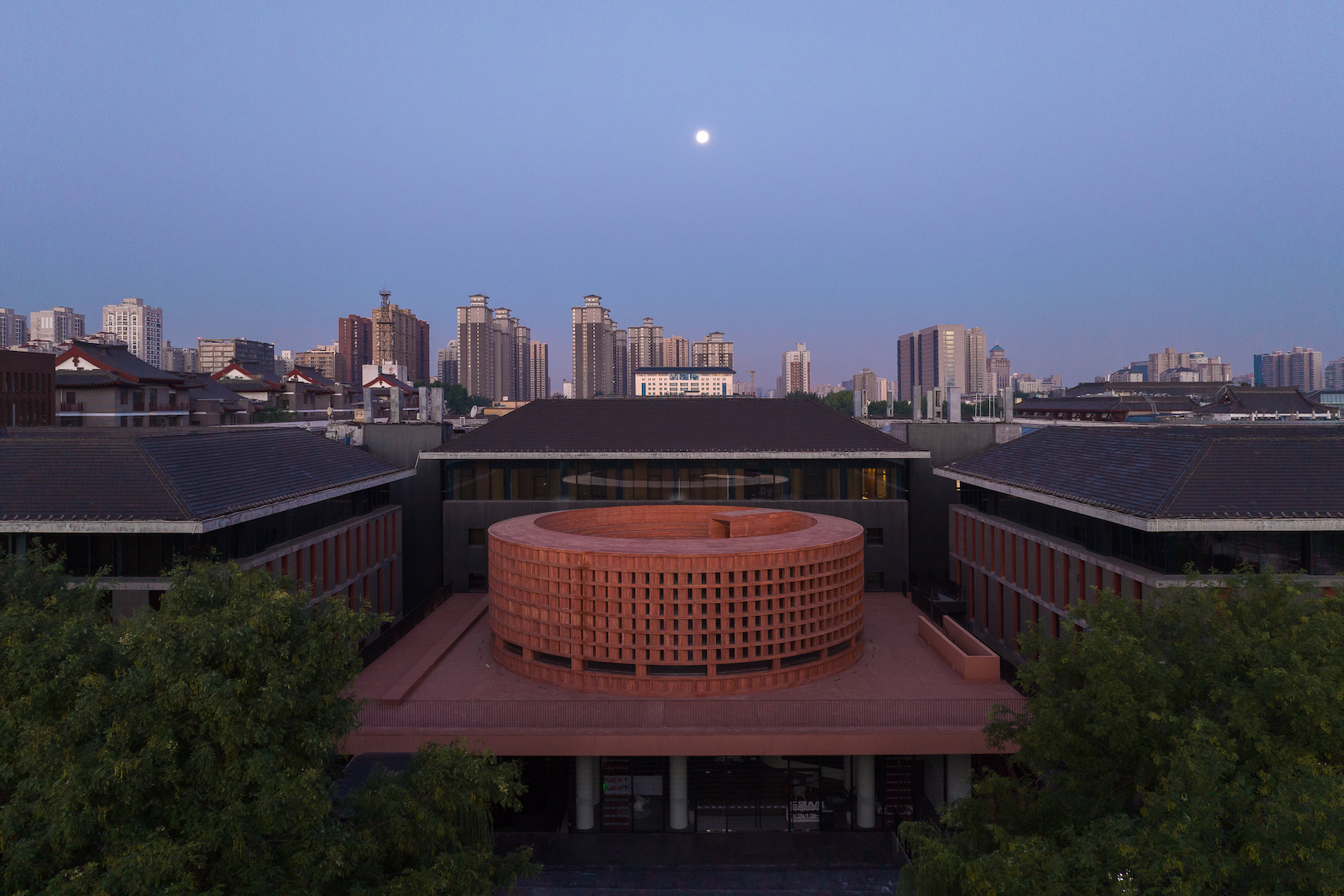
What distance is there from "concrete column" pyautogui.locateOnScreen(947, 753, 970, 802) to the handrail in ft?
6.69

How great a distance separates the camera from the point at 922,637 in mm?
30938

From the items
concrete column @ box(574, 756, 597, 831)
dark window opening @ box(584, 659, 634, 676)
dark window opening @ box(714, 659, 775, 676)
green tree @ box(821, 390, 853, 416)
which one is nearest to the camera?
concrete column @ box(574, 756, 597, 831)

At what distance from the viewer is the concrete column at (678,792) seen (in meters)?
24.3

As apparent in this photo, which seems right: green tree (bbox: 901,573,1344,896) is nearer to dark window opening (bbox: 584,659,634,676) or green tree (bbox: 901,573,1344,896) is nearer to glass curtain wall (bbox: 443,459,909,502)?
dark window opening (bbox: 584,659,634,676)

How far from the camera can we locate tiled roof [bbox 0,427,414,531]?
23.0m

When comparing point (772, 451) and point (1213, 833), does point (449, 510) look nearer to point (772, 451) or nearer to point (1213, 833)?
point (772, 451)

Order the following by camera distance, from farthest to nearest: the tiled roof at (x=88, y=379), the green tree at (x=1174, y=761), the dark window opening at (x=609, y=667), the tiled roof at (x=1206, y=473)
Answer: the tiled roof at (x=88, y=379), the dark window opening at (x=609, y=667), the tiled roof at (x=1206, y=473), the green tree at (x=1174, y=761)

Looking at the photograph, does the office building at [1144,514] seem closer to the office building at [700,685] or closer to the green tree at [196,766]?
the office building at [700,685]

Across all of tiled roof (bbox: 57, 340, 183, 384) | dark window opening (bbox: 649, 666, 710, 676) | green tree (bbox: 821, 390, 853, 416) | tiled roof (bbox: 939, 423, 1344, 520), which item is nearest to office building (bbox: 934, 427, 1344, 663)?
tiled roof (bbox: 939, 423, 1344, 520)

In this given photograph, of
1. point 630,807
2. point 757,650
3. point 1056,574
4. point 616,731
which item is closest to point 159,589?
point 616,731

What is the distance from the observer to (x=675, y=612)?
984 inches

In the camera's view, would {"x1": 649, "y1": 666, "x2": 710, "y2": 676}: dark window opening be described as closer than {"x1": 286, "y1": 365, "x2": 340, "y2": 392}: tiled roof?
Yes

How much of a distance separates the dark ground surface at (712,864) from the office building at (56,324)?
21357cm

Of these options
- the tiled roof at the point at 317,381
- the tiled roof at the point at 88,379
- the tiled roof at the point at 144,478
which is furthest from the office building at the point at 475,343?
the tiled roof at the point at 144,478
